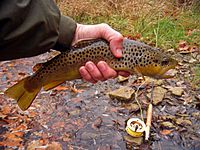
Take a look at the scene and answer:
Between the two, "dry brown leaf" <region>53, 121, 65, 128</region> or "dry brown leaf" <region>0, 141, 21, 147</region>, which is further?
"dry brown leaf" <region>53, 121, 65, 128</region>

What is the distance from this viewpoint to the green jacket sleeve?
2.00 metres

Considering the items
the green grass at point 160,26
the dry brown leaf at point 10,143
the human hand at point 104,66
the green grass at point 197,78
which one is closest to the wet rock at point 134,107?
the green grass at point 197,78

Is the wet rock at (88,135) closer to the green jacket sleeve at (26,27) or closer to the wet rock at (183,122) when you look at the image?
the wet rock at (183,122)

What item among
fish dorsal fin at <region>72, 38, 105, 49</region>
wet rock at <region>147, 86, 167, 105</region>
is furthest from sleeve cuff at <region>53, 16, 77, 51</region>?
wet rock at <region>147, 86, 167, 105</region>

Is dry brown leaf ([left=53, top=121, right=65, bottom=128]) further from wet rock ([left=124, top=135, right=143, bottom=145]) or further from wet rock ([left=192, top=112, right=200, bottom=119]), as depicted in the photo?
wet rock ([left=192, top=112, right=200, bottom=119])

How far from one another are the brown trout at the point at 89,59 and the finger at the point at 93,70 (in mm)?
67

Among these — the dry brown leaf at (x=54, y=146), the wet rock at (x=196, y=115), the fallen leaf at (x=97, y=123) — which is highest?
the dry brown leaf at (x=54, y=146)

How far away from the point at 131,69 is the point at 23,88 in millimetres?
868

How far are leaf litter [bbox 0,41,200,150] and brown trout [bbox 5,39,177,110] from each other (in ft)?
3.24

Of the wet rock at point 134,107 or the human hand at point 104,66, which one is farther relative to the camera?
the wet rock at point 134,107

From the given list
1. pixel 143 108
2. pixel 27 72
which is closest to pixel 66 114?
pixel 143 108

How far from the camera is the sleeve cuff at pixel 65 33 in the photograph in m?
2.70

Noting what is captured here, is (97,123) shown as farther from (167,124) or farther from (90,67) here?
(90,67)

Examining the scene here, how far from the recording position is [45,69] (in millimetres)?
2932
